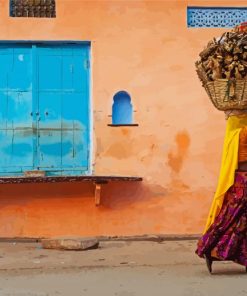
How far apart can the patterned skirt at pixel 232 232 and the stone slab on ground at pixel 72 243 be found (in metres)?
1.90

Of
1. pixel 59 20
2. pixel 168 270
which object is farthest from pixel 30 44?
pixel 168 270

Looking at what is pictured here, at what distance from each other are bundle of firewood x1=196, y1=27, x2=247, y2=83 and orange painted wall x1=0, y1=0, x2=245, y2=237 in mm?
2382

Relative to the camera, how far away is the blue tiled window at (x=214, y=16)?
24.5ft

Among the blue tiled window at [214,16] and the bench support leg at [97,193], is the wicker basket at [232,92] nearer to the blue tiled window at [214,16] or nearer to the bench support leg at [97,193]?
the bench support leg at [97,193]

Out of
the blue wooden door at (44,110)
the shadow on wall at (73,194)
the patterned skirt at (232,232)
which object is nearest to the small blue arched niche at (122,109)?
the blue wooden door at (44,110)

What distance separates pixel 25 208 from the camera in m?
7.22

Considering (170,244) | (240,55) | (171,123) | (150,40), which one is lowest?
(170,244)

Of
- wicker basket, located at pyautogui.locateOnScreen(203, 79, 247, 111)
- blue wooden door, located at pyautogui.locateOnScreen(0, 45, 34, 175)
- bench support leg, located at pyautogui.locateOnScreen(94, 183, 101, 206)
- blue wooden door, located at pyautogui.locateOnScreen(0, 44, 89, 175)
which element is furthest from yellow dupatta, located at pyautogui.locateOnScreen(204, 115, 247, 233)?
→ blue wooden door, located at pyautogui.locateOnScreen(0, 45, 34, 175)

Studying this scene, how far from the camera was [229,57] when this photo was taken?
4922mm

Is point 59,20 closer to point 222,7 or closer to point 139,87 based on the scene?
point 139,87

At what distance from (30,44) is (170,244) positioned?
117 inches

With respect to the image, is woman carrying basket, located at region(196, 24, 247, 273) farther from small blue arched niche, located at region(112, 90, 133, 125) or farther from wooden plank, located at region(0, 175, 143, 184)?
small blue arched niche, located at region(112, 90, 133, 125)

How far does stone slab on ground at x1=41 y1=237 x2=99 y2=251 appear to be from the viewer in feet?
21.1

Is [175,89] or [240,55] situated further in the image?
A: [175,89]
